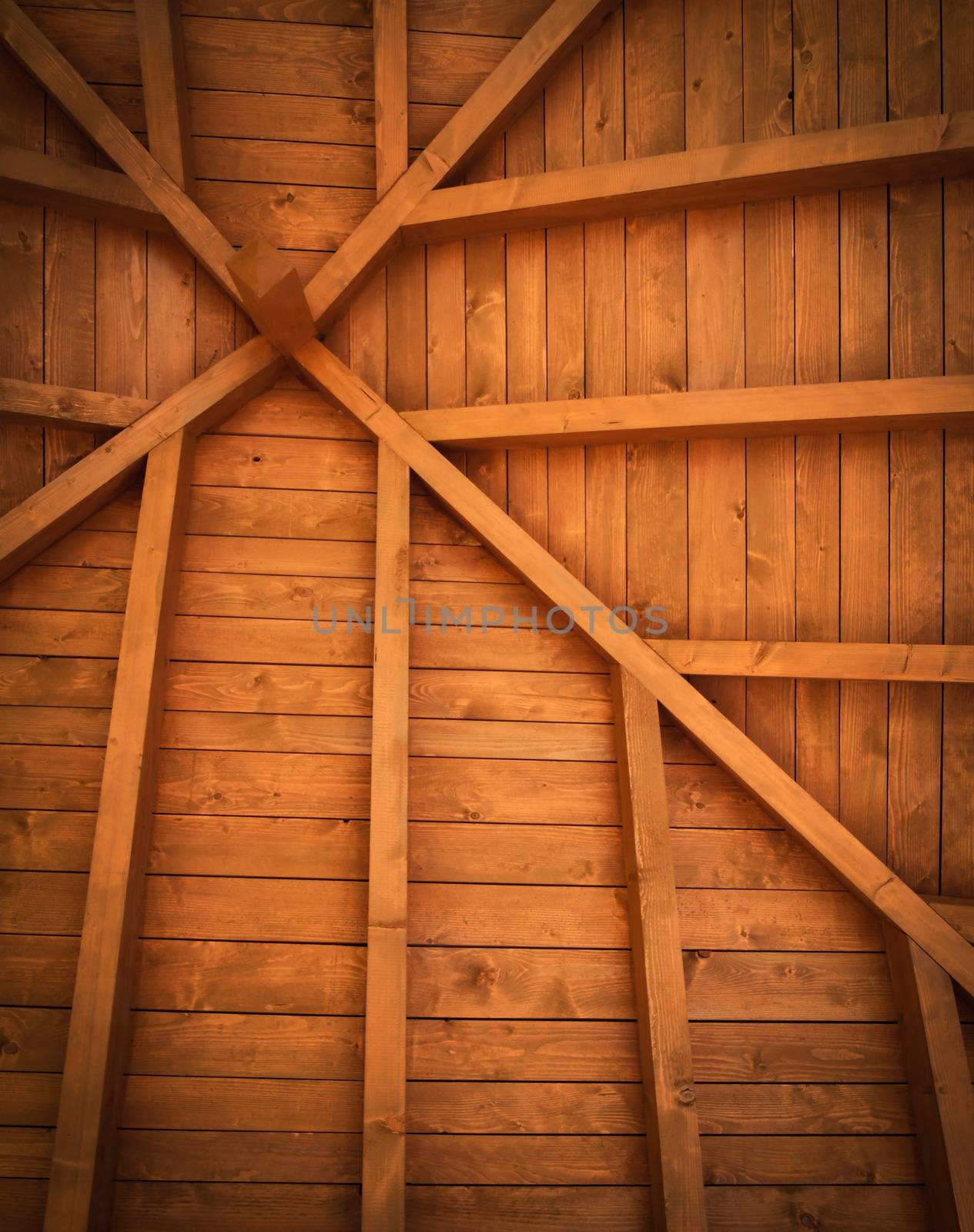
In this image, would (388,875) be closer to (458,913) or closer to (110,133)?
(458,913)

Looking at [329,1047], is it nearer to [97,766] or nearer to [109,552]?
[97,766]

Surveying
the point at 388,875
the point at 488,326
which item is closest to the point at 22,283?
the point at 488,326

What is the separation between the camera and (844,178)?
1842 mm

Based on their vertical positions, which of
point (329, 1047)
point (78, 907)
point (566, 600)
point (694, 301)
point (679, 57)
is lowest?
point (329, 1047)

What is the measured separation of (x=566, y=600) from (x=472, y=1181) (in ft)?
4.55

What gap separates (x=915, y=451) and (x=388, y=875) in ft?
5.70

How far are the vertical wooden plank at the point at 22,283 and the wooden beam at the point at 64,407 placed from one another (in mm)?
82

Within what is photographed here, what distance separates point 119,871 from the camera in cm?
162

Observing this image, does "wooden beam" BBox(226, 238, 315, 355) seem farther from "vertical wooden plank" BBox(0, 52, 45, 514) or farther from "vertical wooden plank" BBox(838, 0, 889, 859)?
"vertical wooden plank" BBox(838, 0, 889, 859)

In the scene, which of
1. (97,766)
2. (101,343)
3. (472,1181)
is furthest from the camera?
(101,343)

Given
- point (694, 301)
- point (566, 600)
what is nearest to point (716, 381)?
point (694, 301)

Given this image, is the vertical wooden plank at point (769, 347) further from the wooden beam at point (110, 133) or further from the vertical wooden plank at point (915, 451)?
the wooden beam at point (110, 133)

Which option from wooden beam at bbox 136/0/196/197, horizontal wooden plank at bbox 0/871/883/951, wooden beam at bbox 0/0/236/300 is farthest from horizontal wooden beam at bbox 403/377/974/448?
horizontal wooden plank at bbox 0/871/883/951

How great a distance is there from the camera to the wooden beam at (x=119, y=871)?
4.94 feet
